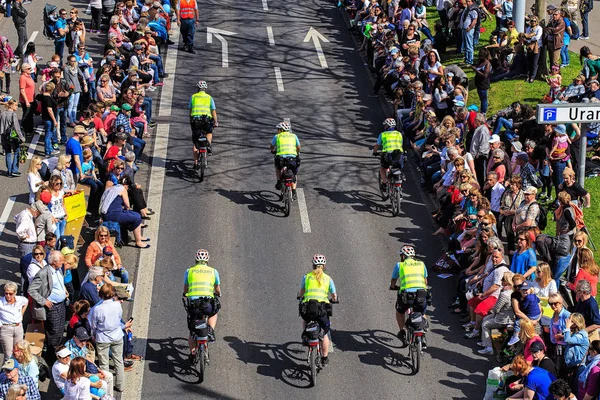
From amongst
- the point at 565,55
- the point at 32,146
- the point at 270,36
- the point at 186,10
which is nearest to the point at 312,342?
the point at 32,146

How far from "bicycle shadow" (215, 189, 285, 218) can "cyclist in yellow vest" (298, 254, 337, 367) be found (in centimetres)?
594

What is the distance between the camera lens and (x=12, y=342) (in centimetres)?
1742

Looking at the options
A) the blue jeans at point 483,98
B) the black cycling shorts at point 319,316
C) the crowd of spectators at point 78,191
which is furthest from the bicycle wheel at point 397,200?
the black cycling shorts at point 319,316

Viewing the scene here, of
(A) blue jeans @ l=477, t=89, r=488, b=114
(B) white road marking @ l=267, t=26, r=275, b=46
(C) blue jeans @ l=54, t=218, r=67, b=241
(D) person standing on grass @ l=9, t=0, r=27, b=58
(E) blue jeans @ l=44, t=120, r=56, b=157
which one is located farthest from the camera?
(B) white road marking @ l=267, t=26, r=275, b=46

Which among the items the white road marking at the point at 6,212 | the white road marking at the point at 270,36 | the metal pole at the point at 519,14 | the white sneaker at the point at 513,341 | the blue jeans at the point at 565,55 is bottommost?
the white road marking at the point at 6,212

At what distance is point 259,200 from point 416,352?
746cm

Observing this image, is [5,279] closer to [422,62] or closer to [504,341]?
[504,341]

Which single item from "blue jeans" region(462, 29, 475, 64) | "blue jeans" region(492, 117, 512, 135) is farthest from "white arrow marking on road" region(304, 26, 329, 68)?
"blue jeans" region(492, 117, 512, 135)

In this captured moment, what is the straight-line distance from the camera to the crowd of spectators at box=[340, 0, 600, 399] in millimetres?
16719

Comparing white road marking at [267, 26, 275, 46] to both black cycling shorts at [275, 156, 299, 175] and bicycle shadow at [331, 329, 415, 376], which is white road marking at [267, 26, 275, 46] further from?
bicycle shadow at [331, 329, 415, 376]

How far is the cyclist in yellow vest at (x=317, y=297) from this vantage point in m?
17.4

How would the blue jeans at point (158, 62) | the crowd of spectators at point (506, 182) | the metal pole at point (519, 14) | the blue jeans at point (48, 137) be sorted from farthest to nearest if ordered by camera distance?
the blue jeans at point (158, 62) → the metal pole at point (519, 14) → the blue jeans at point (48, 137) → the crowd of spectators at point (506, 182)

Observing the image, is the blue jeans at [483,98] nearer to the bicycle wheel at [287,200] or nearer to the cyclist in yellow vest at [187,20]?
the bicycle wheel at [287,200]

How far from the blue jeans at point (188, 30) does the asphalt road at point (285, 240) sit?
20.7 inches
